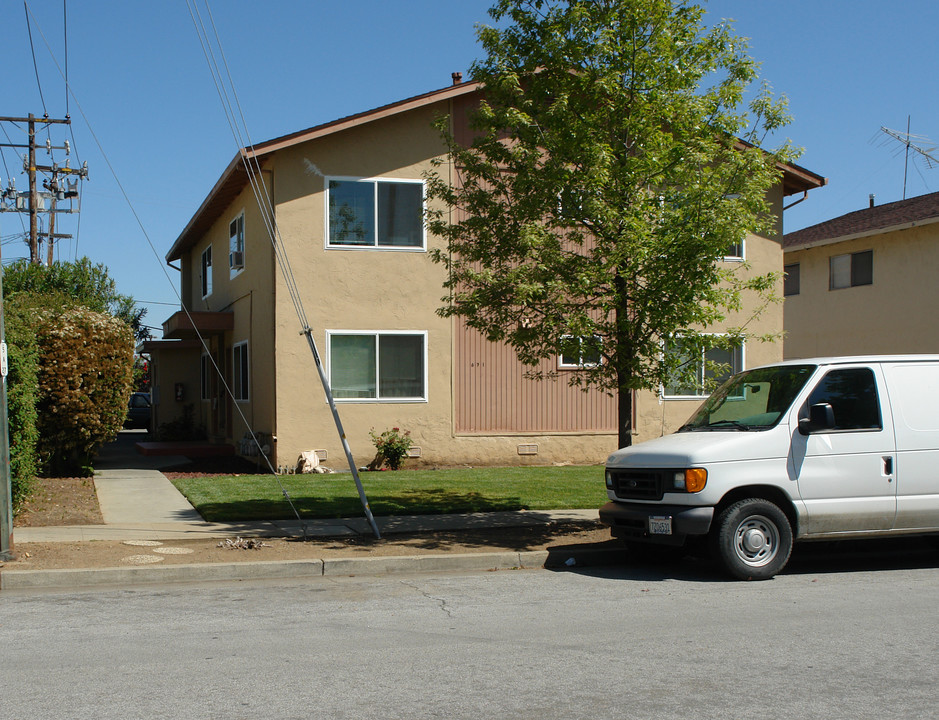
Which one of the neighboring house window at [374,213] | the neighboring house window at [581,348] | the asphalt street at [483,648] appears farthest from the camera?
the neighboring house window at [374,213]

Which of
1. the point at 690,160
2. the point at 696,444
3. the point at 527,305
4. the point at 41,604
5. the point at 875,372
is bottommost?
the point at 41,604

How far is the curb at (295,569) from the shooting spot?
26.9ft

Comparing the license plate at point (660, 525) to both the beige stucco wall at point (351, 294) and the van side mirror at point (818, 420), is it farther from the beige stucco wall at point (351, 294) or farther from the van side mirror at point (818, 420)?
the beige stucco wall at point (351, 294)

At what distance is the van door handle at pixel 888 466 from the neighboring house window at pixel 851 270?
61.2 feet

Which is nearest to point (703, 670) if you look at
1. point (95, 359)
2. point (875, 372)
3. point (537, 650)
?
point (537, 650)

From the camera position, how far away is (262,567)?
28.4ft

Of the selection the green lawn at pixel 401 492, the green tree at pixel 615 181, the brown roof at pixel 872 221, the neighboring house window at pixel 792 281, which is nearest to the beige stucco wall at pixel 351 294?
the green lawn at pixel 401 492

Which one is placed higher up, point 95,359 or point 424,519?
point 95,359

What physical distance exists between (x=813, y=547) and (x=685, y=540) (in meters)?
2.49

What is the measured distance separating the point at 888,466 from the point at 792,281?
20866mm

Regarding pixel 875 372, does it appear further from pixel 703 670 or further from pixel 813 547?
pixel 703 670

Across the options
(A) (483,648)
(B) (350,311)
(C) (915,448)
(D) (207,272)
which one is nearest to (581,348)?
(C) (915,448)

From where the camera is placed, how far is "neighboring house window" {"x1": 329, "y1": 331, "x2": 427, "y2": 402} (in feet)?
55.2

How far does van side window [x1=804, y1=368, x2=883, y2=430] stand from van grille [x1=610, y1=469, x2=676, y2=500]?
1.56 metres
